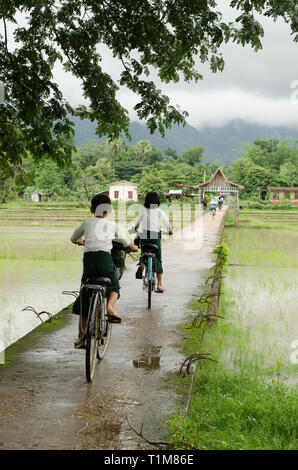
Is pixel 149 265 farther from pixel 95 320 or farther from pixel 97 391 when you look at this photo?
pixel 97 391

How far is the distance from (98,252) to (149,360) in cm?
95

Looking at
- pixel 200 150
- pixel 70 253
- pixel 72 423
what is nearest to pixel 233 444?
pixel 72 423

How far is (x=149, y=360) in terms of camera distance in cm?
407

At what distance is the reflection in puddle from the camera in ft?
12.9

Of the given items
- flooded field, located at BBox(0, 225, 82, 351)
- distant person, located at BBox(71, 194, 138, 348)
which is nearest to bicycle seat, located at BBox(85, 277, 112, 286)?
distant person, located at BBox(71, 194, 138, 348)

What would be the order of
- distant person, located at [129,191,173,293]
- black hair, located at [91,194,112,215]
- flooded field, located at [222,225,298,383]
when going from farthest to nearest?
A: distant person, located at [129,191,173,293] → flooded field, located at [222,225,298,383] → black hair, located at [91,194,112,215]

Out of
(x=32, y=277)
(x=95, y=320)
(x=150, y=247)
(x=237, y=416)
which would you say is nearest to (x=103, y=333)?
(x=95, y=320)

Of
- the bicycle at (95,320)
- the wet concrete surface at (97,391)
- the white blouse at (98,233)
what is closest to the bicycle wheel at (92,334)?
the bicycle at (95,320)

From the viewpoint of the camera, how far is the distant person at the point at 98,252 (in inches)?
151

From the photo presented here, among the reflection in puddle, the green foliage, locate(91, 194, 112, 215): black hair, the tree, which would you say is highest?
the tree

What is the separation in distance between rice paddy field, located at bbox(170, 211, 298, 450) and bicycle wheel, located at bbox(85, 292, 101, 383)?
0.74 metres

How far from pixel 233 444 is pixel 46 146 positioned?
14.6 ft

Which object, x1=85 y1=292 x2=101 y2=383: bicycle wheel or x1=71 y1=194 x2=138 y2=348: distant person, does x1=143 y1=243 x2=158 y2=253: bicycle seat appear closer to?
x1=71 y1=194 x2=138 y2=348: distant person

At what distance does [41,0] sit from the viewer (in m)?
5.52
